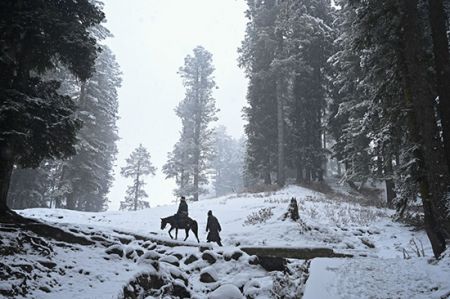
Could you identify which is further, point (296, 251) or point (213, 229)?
point (213, 229)

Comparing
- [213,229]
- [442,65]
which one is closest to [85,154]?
[213,229]

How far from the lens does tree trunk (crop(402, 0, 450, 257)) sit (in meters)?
9.71

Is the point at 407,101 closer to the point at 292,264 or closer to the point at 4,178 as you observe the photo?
the point at 292,264

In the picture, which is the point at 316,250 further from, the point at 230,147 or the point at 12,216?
the point at 230,147

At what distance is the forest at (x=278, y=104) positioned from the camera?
32.8ft

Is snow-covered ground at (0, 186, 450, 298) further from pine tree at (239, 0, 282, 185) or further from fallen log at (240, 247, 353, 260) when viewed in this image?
pine tree at (239, 0, 282, 185)

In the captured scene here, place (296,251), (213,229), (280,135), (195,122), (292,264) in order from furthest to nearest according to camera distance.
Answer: (195,122) → (280,135) → (213,229) → (296,251) → (292,264)

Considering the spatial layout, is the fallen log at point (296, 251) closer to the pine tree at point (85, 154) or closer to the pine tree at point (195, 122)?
the pine tree at point (85, 154)

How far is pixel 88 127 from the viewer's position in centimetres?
3117

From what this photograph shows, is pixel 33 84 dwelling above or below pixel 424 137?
above

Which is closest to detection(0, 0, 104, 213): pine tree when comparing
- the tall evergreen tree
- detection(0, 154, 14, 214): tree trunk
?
detection(0, 154, 14, 214): tree trunk

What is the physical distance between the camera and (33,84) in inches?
426

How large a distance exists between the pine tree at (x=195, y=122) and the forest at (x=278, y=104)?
0.17 m

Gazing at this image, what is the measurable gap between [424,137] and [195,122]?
3217cm
